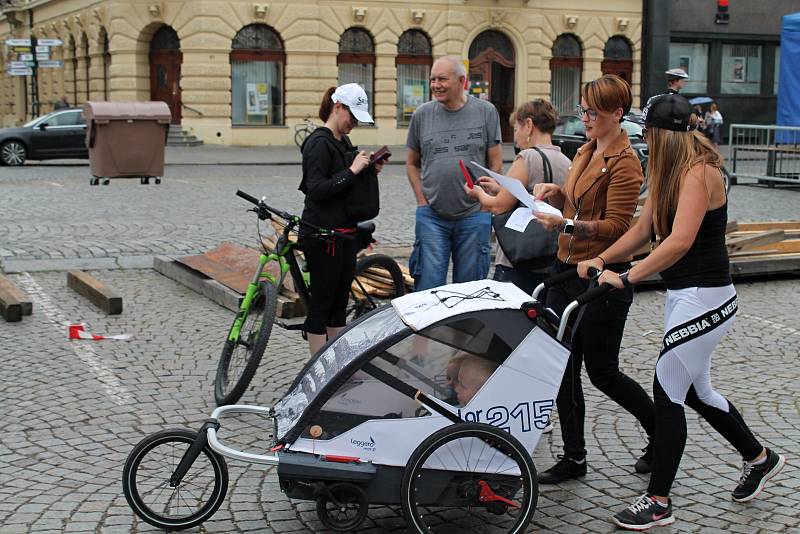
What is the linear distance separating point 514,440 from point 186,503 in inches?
55.9

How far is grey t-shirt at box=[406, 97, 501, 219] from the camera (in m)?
6.66

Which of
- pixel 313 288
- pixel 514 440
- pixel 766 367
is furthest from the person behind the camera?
pixel 766 367

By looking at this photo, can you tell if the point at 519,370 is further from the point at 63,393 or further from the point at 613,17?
the point at 613,17

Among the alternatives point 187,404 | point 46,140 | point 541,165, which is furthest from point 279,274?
point 46,140

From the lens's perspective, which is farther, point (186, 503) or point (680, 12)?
point (680, 12)

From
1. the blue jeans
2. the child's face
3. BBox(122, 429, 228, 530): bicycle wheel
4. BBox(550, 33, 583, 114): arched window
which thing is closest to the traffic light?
the blue jeans

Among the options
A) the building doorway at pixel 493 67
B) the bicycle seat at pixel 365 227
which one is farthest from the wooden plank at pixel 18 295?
the building doorway at pixel 493 67

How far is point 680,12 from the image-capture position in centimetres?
4056

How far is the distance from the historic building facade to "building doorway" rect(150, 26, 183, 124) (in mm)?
31

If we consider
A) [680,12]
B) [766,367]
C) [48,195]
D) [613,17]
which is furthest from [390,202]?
[680,12]

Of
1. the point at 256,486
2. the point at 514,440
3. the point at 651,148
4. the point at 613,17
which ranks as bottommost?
the point at 256,486

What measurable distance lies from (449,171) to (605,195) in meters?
1.72

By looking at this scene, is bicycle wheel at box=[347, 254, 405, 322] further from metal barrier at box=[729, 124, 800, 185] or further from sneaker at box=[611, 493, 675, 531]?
metal barrier at box=[729, 124, 800, 185]

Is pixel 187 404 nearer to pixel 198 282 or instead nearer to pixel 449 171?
pixel 449 171
